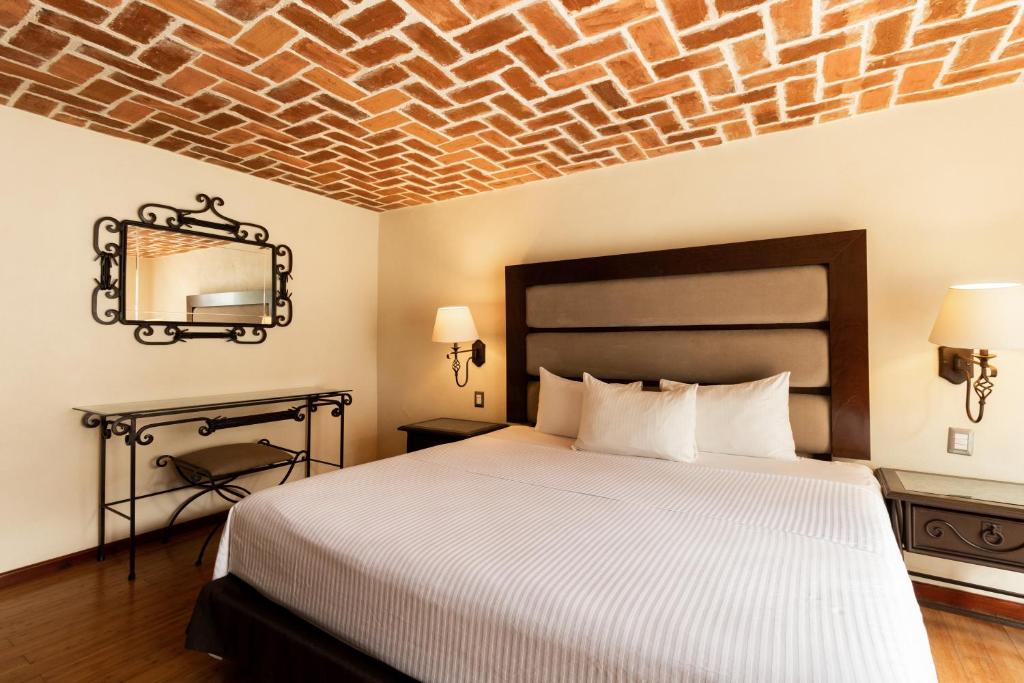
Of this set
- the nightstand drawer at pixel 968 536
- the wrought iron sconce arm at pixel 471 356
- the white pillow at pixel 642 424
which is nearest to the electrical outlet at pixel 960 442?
the nightstand drawer at pixel 968 536

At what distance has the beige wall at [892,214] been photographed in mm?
2213

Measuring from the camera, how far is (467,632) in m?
1.17

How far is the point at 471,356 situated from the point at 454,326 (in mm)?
455

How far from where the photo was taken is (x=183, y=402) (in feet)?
9.52

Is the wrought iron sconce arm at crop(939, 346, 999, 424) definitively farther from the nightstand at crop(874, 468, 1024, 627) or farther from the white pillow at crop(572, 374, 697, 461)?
the white pillow at crop(572, 374, 697, 461)

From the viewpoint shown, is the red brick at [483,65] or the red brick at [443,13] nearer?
the red brick at [443,13]

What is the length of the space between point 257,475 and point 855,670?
355 cm

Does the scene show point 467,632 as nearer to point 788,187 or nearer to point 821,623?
point 821,623

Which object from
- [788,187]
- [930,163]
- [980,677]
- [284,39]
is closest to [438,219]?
[284,39]

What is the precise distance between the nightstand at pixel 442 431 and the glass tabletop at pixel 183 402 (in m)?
0.77

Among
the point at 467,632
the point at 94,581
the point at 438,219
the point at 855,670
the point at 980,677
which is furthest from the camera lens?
the point at 438,219

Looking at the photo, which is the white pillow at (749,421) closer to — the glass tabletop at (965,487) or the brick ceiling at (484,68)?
the glass tabletop at (965,487)

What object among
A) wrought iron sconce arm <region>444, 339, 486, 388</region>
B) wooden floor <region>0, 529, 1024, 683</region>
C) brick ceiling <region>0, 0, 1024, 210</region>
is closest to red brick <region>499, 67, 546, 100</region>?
brick ceiling <region>0, 0, 1024, 210</region>

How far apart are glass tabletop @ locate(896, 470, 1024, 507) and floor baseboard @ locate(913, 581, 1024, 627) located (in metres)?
0.49
